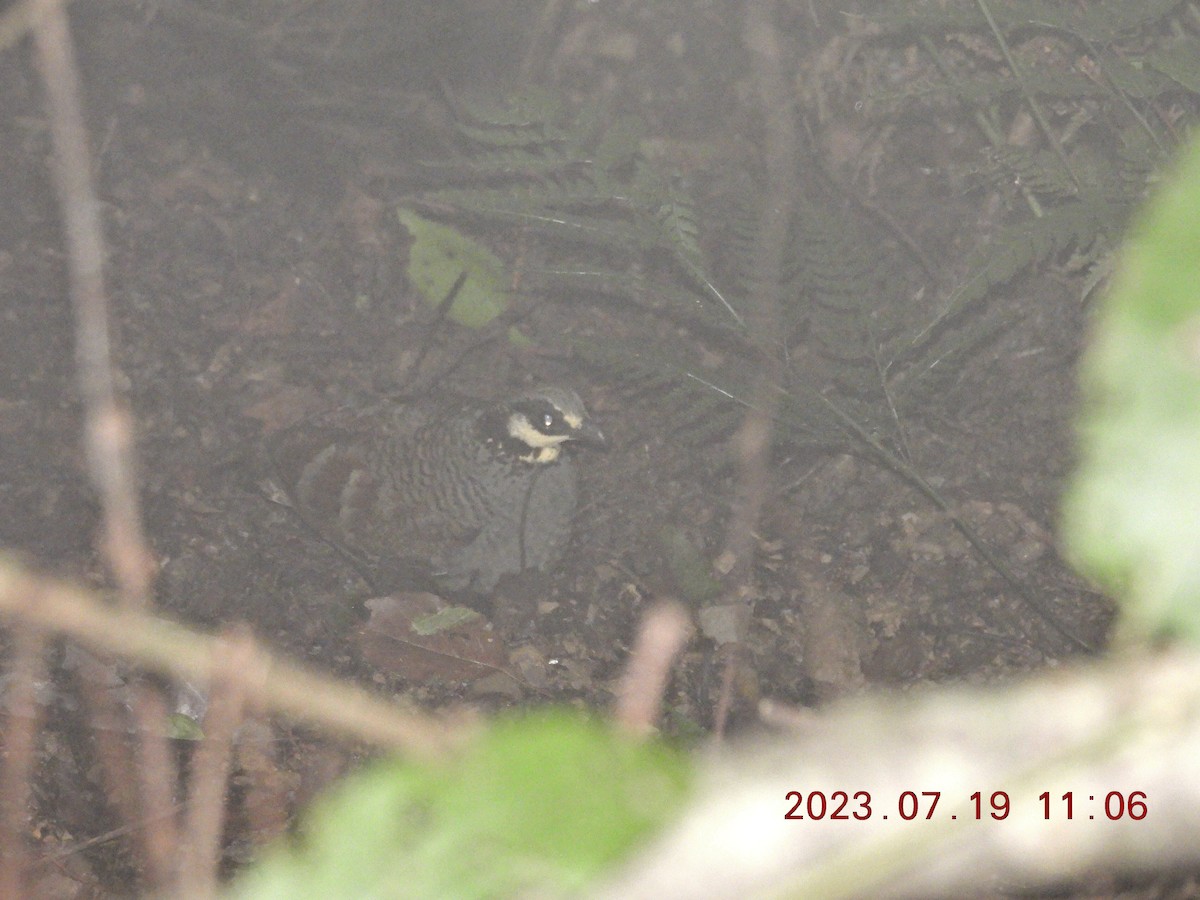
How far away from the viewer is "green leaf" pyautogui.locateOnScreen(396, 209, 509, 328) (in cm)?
524

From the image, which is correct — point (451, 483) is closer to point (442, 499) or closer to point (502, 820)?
point (442, 499)

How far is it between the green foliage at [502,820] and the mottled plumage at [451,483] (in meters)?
3.88

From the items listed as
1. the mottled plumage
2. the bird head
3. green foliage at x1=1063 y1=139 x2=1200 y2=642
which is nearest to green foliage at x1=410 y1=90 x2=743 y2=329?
the bird head

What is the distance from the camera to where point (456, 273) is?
5.31 metres

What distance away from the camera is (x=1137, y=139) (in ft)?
12.1

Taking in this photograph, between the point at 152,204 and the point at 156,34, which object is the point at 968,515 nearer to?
the point at 152,204

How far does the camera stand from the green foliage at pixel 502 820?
52 centimetres

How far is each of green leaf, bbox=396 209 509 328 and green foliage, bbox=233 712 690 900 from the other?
4766 mm

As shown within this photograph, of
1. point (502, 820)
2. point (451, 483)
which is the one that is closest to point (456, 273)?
point (451, 483)

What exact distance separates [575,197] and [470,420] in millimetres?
1265
